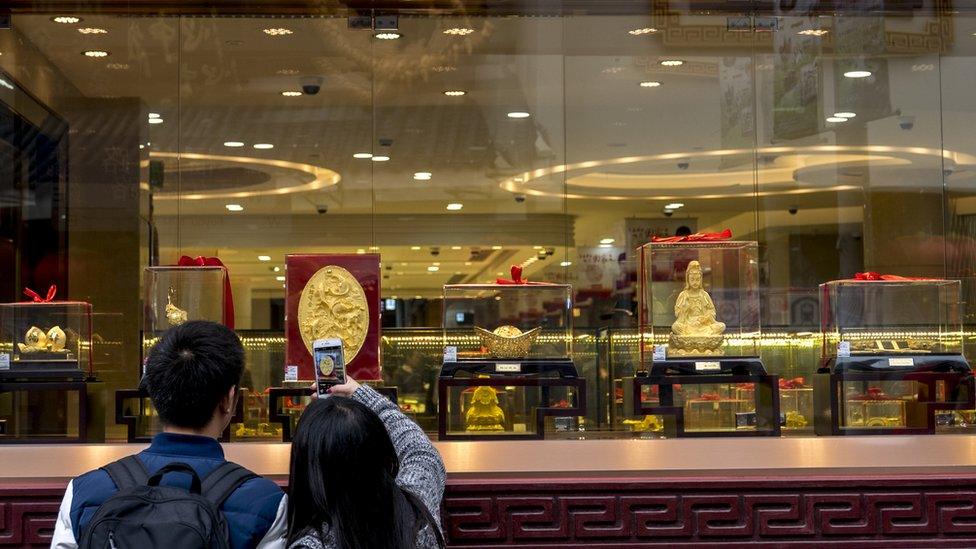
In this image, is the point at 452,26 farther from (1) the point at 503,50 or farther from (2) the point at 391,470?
(2) the point at 391,470

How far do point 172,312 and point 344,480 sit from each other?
9.42ft

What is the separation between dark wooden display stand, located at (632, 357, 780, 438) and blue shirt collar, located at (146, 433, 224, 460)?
7.67ft

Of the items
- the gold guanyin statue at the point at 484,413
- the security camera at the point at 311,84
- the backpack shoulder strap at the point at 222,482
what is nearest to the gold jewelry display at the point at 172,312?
the gold guanyin statue at the point at 484,413

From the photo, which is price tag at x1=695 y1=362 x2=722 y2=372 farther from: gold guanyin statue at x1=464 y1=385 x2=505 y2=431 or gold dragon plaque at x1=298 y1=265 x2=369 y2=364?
gold dragon plaque at x1=298 y1=265 x2=369 y2=364

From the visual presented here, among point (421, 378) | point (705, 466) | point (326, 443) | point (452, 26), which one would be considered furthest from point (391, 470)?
point (452, 26)

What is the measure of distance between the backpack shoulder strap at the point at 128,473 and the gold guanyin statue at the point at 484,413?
2187 millimetres

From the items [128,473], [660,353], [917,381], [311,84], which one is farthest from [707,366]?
[311,84]

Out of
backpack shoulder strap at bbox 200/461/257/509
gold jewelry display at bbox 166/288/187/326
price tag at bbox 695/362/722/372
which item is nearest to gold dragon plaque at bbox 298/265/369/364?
gold jewelry display at bbox 166/288/187/326

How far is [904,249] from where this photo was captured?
628 centimetres

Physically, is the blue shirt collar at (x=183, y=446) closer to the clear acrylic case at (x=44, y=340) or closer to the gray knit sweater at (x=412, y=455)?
the gray knit sweater at (x=412, y=455)

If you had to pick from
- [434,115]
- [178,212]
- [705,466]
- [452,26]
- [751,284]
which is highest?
[452,26]

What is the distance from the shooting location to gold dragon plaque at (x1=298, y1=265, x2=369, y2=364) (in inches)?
161

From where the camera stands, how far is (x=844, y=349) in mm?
4383

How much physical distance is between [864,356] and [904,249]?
2188 millimetres
